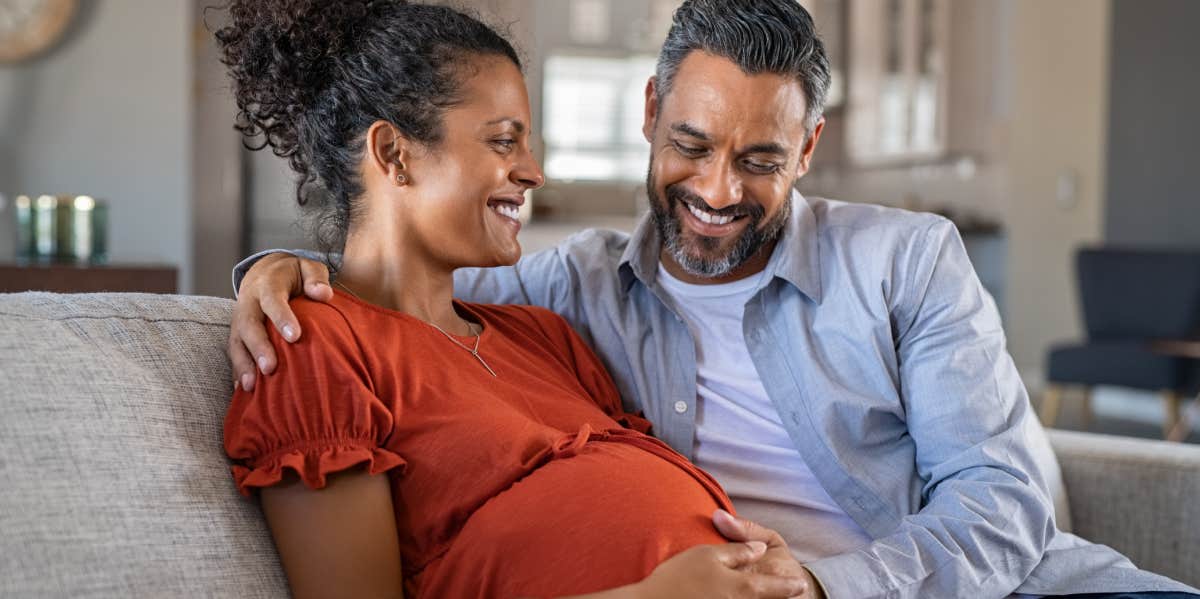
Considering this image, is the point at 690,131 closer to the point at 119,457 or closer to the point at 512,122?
the point at 512,122

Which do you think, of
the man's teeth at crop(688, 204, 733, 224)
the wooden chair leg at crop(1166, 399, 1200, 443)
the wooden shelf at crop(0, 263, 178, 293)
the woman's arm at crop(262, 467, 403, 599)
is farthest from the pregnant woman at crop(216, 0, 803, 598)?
the wooden chair leg at crop(1166, 399, 1200, 443)

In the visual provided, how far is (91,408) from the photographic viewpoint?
114cm

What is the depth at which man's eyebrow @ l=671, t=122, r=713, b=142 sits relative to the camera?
1711mm

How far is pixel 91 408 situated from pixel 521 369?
48 cm

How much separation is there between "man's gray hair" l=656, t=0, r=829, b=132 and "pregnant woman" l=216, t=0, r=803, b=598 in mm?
386

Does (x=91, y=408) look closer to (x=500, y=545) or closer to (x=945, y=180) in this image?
(x=500, y=545)

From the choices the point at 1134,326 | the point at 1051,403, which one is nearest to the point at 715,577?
the point at 1051,403

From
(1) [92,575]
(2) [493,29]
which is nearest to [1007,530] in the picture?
(2) [493,29]

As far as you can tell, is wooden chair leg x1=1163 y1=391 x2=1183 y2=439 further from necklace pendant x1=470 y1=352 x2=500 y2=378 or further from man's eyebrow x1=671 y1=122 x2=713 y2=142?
necklace pendant x1=470 y1=352 x2=500 y2=378

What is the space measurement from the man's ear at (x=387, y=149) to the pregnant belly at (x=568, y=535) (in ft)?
1.31

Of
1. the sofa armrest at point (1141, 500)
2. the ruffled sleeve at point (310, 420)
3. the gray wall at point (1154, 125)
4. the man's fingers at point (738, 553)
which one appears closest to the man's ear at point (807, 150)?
the sofa armrest at point (1141, 500)

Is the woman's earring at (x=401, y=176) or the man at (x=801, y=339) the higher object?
the woman's earring at (x=401, y=176)

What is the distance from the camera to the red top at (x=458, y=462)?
114 cm

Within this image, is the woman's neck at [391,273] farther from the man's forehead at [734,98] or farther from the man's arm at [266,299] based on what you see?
the man's forehead at [734,98]
